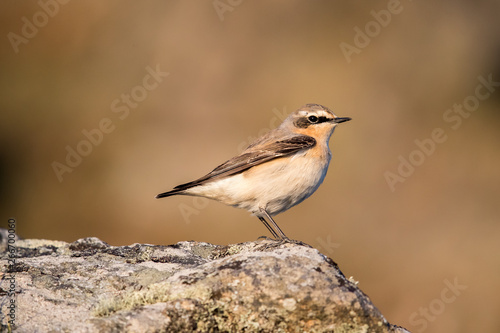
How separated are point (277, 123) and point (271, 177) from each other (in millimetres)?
9673

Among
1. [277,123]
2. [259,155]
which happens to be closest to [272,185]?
[259,155]

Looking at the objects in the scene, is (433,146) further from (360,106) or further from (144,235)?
(144,235)

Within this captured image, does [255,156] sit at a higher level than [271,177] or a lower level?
higher

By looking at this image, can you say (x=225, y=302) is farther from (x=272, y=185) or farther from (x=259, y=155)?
(x=259, y=155)

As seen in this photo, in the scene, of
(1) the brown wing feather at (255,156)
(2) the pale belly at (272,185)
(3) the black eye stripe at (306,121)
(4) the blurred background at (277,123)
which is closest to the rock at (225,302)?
(2) the pale belly at (272,185)

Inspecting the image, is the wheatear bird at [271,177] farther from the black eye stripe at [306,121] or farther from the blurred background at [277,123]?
the blurred background at [277,123]

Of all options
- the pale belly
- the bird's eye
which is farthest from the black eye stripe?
the pale belly

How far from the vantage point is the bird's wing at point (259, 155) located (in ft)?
29.7

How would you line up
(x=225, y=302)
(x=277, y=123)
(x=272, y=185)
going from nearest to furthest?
1. (x=225, y=302)
2. (x=272, y=185)
3. (x=277, y=123)

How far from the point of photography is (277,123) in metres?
18.5

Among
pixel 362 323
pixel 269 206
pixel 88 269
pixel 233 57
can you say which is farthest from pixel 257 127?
pixel 362 323

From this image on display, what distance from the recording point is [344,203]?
18.4 meters

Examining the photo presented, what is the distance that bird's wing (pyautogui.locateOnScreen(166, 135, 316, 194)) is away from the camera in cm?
905

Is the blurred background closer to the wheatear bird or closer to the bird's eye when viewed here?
the bird's eye
